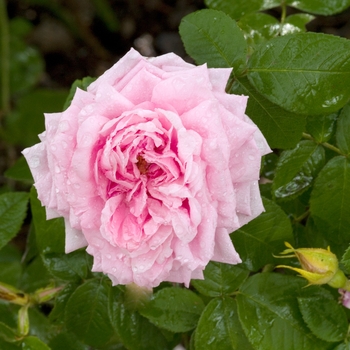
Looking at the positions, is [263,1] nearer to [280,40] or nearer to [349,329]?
[280,40]

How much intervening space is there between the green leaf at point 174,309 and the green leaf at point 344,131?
0.40m

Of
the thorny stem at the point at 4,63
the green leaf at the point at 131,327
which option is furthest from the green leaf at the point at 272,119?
the thorny stem at the point at 4,63

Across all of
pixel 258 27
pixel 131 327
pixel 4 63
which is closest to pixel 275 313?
pixel 131 327

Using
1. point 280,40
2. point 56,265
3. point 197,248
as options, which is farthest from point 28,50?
point 197,248

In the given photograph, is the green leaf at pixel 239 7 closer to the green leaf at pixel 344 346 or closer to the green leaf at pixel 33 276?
the green leaf at pixel 344 346

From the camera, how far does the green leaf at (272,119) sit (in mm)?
916

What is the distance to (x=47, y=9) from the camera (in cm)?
256

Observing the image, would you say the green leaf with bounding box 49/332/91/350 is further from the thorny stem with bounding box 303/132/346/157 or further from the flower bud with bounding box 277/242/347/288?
the thorny stem with bounding box 303/132/346/157

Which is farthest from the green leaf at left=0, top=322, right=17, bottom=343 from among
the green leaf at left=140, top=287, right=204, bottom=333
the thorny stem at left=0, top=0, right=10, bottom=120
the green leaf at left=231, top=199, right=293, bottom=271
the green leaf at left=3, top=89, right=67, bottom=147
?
the thorny stem at left=0, top=0, right=10, bottom=120

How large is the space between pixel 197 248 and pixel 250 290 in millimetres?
273

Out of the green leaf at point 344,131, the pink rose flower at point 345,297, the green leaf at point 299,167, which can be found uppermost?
the green leaf at point 344,131

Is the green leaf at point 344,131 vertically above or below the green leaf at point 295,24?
below

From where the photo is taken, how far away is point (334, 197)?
3.16 ft

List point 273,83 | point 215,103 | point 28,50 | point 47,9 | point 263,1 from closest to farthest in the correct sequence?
1. point 215,103
2. point 273,83
3. point 263,1
4. point 28,50
5. point 47,9
